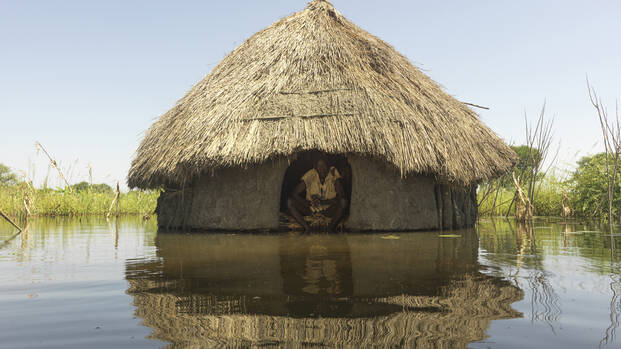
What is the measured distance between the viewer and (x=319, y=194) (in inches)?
282

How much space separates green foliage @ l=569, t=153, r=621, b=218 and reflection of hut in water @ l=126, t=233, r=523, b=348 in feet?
23.2

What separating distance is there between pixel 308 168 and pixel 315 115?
2.15 metres

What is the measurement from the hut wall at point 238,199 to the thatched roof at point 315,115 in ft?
1.04

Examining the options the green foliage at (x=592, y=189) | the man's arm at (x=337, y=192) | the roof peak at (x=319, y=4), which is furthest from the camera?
the green foliage at (x=592, y=189)

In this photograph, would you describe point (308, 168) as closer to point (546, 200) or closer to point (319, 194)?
point (319, 194)

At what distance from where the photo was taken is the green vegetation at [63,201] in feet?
35.8

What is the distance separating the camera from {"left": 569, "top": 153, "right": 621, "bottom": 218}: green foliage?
917 centimetres

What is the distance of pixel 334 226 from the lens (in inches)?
277

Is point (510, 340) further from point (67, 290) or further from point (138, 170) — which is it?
point (138, 170)

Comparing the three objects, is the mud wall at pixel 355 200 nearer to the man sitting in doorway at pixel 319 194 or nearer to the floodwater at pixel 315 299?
the man sitting in doorway at pixel 319 194

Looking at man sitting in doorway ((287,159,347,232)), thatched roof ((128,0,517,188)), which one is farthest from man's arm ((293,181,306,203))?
thatched roof ((128,0,517,188))

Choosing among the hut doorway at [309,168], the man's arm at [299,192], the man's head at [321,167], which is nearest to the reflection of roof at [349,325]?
the man's head at [321,167]

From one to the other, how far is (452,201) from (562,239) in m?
2.18

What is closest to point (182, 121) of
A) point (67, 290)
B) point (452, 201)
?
point (452, 201)
